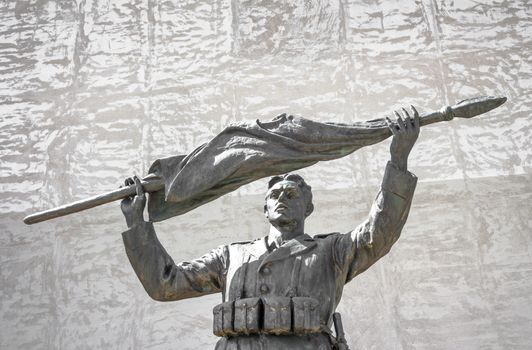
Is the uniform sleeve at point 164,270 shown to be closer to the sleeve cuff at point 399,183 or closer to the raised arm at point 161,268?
the raised arm at point 161,268

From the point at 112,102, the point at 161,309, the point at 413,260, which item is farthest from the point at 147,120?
the point at 413,260

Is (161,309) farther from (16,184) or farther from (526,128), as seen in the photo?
(526,128)

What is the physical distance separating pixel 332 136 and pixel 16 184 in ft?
11.8

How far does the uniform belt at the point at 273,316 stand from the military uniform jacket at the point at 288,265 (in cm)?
4

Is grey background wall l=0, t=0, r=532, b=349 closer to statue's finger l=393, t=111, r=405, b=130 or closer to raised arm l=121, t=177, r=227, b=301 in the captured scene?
raised arm l=121, t=177, r=227, b=301

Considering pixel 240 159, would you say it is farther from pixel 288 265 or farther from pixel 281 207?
pixel 288 265

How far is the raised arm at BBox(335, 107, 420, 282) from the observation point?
281cm

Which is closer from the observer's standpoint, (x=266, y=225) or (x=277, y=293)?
(x=277, y=293)

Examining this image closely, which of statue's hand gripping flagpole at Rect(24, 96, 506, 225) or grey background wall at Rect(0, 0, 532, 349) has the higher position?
statue's hand gripping flagpole at Rect(24, 96, 506, 225)

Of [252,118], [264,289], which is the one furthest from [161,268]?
[252,118]

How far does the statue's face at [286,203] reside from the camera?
3010 mm

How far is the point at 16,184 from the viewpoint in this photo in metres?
Answer: 5.99

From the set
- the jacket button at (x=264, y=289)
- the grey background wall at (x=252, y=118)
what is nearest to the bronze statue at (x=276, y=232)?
the jacket button at (x=264, y=289)

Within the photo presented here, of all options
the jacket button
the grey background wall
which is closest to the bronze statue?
the jacket button
